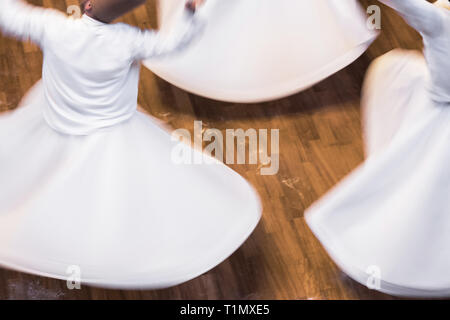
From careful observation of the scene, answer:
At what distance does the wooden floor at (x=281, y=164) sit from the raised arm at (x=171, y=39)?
837 mm

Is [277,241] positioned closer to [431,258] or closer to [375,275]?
[375,275]

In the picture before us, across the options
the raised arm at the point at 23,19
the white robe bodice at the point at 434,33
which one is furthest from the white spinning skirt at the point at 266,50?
the raised arm at the point at 23,19

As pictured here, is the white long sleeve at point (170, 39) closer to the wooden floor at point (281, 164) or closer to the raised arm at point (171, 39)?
the raised arm at point (171, 39)

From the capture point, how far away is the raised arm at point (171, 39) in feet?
4.83

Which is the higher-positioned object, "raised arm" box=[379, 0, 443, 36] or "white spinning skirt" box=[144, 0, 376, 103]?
"raised arm" box=[379, 0, 443, 36]

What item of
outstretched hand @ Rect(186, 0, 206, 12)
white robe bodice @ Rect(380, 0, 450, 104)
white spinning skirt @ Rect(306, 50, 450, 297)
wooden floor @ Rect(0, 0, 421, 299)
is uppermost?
outstretched hand @ Rect(186, 0, 206, 12)

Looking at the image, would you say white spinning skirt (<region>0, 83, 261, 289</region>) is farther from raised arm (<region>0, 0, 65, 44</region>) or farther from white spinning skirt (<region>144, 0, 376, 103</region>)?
white spinning skirt (<region>144, 0, 376, 103</region>)

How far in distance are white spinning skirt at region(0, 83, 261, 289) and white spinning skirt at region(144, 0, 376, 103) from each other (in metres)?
0.63

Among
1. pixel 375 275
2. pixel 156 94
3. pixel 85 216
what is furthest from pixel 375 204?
pixel 156 94

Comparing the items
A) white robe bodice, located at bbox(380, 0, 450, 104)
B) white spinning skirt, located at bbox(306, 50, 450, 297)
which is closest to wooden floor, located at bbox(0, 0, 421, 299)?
white spinning skirt, located at bbox(306, 50, 450, 297)

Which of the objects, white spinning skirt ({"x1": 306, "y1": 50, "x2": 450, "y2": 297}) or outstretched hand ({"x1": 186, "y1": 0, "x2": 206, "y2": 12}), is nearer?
outstretched hand ({"x1": 186, "y1": 0, "x2": 206, "y2": 12})

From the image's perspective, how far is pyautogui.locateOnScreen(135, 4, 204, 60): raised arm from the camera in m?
1.47

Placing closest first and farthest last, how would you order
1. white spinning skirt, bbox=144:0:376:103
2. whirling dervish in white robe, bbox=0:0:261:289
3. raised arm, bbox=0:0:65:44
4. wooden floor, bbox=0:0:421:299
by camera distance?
raised arm, bbox=0:0:65:44 → whirling dervish in white robe, bbox=0:0:261:289 → wooden floor, bbox=0:0:421:299 → white spinning skirt, bbox=144:0:376:103

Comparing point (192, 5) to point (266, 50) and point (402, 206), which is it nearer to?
point (402, 206)
